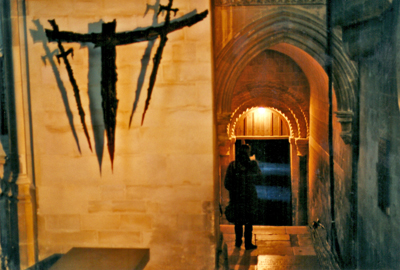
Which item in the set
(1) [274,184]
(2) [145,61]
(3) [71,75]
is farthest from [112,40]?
(1) [274,184]

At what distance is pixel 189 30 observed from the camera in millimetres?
3170

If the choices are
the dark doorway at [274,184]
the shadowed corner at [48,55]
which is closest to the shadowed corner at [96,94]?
the shadowed corner at [48,55]

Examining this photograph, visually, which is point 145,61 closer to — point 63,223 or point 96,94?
point 96,94

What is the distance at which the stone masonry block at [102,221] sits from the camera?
11.2ft

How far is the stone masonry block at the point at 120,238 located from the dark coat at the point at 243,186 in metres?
1.78

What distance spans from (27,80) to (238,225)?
9.73 ft

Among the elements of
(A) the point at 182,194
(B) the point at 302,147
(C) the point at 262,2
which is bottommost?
(B) the point at 302,147

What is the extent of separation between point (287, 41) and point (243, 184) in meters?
1.83

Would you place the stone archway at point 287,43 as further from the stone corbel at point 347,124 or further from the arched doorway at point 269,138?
the arched doorway at point 269,138

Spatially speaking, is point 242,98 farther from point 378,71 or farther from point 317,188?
point 378,71

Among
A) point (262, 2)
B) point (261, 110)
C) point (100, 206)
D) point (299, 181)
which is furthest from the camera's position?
point (261, 110)

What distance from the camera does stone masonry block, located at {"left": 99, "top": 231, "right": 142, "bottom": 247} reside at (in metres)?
3.40

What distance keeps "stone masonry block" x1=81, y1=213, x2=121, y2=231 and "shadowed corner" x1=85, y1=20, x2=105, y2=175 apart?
0.39 meters

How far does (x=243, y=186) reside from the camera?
506 cm
